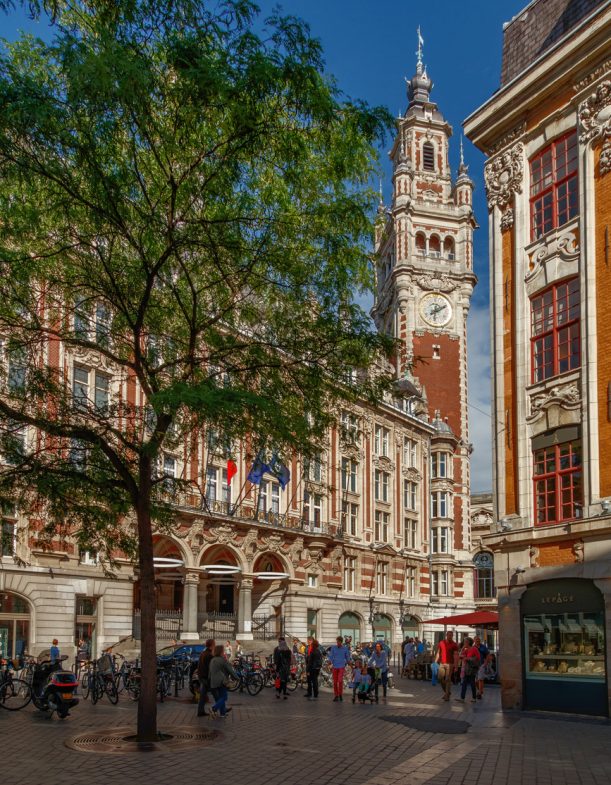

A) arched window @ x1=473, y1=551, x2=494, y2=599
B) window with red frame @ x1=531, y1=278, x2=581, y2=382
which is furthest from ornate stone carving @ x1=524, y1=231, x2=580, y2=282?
arched window @ x1=473, y1=551, x2=494, y2=599

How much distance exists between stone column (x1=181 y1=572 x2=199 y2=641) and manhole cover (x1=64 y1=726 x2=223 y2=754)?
87.3 feet

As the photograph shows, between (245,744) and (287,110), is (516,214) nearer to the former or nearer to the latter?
(287,110)

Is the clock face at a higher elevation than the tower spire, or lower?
lower

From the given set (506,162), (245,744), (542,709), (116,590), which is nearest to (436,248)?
(116,590)

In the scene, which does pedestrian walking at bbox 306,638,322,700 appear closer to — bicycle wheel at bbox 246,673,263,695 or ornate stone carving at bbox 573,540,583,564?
bicycle wheel at bbox 246,673,263,695

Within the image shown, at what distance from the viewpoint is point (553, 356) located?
74.3 feet

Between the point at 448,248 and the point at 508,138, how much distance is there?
5754 cm

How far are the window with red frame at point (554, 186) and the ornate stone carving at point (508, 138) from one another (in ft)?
2.88

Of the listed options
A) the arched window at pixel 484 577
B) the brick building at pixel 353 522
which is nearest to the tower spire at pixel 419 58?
the brick building at pixel 353 522

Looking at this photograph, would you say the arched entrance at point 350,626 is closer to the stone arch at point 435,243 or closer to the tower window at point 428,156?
the stone arch at point 435,243

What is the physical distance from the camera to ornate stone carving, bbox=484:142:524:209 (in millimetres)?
24391

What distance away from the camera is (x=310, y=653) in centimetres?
2550

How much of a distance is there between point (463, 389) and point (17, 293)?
63314mm

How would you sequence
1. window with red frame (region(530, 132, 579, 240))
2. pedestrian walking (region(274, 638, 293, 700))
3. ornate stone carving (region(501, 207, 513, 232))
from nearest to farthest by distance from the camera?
window with red frame (region(530, 132, 579, 240)) < ornate stone carving (region(501, 207, 513, 232)) < pedestrian walking (region(274, 638, 293, 700))
